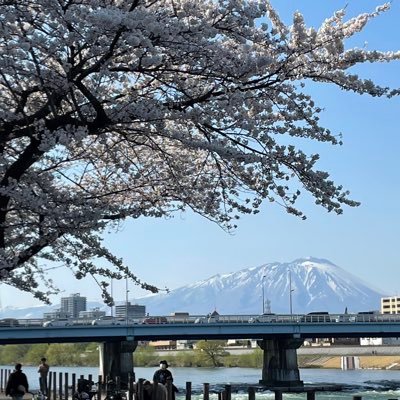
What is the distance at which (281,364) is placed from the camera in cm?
7794

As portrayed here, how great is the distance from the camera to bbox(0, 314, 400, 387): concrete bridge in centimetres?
7069

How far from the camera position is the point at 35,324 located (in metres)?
69.6

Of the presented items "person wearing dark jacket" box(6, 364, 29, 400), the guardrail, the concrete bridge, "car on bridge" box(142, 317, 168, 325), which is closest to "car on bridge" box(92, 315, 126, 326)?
the guardrail

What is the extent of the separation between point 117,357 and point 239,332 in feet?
39.9

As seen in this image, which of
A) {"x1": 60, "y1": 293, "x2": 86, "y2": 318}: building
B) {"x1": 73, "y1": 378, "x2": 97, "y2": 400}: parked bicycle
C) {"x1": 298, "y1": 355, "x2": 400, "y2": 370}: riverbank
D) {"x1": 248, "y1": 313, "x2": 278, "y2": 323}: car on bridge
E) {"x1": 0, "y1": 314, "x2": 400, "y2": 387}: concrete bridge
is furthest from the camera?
{"x1": 60, "y1": 293, "x2": 86, "y2": 318}: building

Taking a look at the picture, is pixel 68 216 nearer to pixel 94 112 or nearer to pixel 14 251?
pixel 94 112

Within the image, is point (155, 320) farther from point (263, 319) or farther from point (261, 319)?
point (263, 319)

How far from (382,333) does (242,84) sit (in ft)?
225

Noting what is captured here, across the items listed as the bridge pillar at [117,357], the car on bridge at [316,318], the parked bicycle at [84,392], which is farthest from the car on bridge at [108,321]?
the parked bicycle at [84,392]

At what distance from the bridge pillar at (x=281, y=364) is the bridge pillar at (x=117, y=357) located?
14043 millimetres

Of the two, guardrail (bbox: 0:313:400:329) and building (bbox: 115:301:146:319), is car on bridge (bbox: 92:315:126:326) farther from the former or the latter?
building (bbox: 115:301:146:319)

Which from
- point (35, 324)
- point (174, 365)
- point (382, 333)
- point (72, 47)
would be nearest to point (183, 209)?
point (72, 47)

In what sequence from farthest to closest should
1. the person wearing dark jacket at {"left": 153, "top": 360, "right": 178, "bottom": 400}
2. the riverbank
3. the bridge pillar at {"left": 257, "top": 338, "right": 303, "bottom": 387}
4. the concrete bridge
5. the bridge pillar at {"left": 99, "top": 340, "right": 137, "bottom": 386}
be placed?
the riverbank → the bridge pillar at {"left": 257, "top": 338, "right": 303, "bottom": 387} → the bridge pillar at {"left": 99, "top": 340, "right": 137, "bottom": 386} → the concrete bridge → the person wearing dark jacket at {"left": 153, "top": 360, "right": 178, "bottom": 400}

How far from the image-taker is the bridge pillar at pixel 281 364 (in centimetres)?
7669
